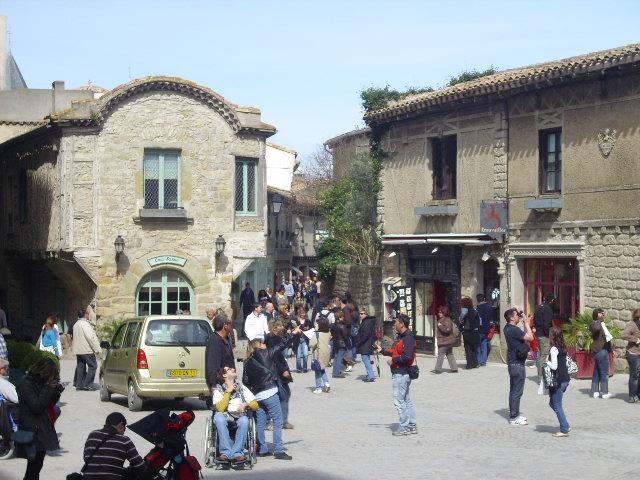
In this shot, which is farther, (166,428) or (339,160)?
(339,160)

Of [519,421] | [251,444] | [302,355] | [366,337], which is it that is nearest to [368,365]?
[366,337]

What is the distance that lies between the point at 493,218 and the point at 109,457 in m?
17.8

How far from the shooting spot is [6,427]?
560 inches

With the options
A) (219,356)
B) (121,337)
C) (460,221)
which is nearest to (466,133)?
(460,221)

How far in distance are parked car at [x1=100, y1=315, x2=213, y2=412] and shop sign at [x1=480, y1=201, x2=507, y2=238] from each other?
31.6 ft

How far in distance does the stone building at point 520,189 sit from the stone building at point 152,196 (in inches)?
170

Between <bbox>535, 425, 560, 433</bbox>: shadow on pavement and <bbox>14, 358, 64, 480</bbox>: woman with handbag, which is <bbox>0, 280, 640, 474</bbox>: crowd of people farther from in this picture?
<bbox>535, 425, 560, 433</bbox>: shadow on pavement

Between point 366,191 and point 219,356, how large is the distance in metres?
20.7

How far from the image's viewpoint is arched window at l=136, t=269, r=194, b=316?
103 ft

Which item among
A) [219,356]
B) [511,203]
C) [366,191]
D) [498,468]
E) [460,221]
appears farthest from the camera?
[366,191]

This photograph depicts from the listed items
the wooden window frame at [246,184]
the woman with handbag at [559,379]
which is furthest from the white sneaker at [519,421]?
the wooden window frame at [246,184]

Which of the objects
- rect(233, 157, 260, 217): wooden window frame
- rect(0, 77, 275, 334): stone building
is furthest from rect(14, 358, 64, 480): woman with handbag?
rect(233, 157, 260, 217): wooden window frame

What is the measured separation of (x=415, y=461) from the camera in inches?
547

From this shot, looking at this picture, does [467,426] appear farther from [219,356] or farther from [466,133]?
[466,133]
